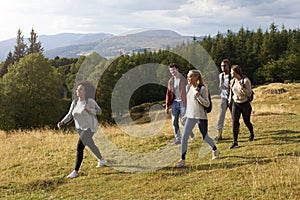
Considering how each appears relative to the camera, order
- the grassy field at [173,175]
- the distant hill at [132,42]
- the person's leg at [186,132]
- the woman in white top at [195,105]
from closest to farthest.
→ the grassy field at [173,175] < the woman in white top at [195,105] < the person's leg at [186,132] < the distant hill at [132,42]

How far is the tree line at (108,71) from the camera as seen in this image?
119 feet

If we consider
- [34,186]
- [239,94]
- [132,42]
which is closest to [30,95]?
[132,42]

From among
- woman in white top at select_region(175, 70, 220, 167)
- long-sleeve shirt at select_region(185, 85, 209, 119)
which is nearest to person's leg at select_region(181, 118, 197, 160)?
woman in white top at select_region(175, 70, 220, 167)

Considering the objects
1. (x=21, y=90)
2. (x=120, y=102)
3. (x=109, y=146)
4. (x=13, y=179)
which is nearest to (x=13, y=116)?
(x=21, y=90)

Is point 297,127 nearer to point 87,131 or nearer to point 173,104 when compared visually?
point 173,104

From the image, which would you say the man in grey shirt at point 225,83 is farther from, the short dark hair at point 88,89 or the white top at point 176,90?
the short dark hair at point 88,89

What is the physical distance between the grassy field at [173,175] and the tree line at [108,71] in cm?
221

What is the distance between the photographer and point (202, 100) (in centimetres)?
733

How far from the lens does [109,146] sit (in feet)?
36.9

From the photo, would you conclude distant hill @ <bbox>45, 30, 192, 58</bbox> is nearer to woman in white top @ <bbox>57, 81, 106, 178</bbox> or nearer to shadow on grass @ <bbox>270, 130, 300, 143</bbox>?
woman in white top @ <bbox>57, 81, 106, 178</bbox>

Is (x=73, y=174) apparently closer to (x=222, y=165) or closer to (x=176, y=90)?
(x=222, y=165)

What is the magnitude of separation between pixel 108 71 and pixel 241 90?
32.8m

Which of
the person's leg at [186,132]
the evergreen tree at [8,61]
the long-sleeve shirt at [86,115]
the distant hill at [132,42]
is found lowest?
the person's leg at [186,132]

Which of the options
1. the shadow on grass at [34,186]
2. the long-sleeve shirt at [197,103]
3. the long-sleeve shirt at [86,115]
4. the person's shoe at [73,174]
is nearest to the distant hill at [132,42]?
the long-sleeve shirt at [86,115]
